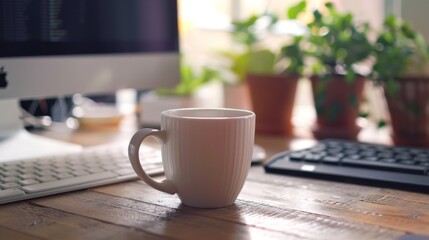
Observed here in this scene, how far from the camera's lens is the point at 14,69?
2.91ft

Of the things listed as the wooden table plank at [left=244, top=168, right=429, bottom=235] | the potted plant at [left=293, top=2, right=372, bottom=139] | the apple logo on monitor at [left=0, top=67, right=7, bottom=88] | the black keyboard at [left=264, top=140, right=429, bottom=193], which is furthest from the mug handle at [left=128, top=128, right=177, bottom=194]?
the potted plant at [left=293, top=2, right=372, bottom=139]

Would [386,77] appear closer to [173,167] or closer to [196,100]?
[196,100]

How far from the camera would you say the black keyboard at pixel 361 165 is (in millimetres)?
771

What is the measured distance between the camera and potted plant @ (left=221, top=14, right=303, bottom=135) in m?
1.19

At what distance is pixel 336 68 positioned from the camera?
3.78ft

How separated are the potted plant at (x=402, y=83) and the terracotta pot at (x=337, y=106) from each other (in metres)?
0.06

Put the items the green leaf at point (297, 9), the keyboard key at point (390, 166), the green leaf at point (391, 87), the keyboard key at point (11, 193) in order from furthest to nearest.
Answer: the green leaf at point (297, 9) < the green leaf at point (391, 87) < the keyboard key at point (390, 166) < the keyboard key at point (11, 193)

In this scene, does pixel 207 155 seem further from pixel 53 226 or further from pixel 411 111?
pixel 411 111

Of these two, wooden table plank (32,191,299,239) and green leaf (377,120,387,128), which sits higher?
green leaf (377,120,387,128)

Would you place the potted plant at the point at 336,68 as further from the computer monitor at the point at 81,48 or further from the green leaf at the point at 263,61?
Result: the computer monitor at the point at 81,48

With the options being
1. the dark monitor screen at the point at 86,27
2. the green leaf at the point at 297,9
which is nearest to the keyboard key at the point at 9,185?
the dark monitor screen at the point at 86,27

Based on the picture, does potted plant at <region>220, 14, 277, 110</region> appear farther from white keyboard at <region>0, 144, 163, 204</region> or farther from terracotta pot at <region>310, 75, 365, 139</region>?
white keyboard at <region>0, 144, 163, 204</region>

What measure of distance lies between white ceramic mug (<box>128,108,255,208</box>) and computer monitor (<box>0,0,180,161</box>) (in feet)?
1.11

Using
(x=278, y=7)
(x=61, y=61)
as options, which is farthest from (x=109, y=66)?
(x=278, y=7)
